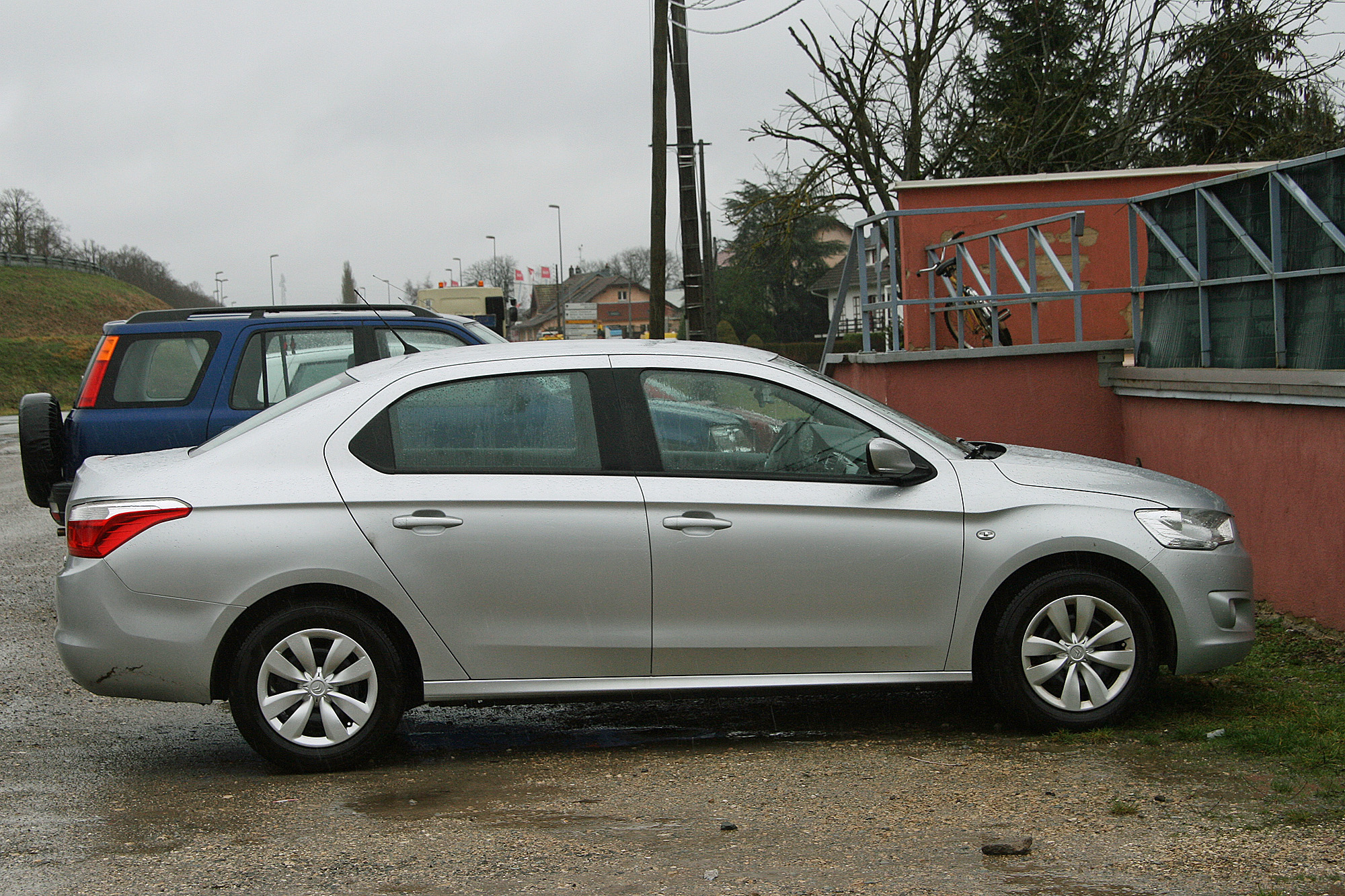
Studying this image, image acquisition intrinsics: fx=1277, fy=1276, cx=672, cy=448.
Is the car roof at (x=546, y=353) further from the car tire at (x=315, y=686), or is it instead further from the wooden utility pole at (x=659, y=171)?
the wooden utility pole at (x=659, y=171)

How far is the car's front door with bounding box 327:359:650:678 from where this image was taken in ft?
16.2

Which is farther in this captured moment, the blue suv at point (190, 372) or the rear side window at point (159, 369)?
the rear side window at point (159, 369)

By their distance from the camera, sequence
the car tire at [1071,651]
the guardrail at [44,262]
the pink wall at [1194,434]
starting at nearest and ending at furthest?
the car tire at [1071,651], the pink wall at [1194,434], the guardrail at [44,262]

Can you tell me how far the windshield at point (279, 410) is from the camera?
5270 millimetres


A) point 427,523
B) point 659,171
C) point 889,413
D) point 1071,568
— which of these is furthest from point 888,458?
point 659,171

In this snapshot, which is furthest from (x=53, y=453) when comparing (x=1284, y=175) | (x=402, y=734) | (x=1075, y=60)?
(x=1075, y=60)

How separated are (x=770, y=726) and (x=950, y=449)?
4.79 ft

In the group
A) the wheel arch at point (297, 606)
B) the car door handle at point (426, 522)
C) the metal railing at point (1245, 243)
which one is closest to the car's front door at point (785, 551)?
the car door handle at point (426, 522)

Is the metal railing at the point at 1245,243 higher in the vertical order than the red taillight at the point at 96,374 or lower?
higher

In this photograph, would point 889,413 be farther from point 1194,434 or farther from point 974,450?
point 1194,434

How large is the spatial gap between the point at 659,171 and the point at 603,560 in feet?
43.0

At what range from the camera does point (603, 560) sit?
4973mm

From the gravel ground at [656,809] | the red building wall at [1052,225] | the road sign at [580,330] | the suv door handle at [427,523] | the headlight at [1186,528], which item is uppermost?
the road sign at [580,330]

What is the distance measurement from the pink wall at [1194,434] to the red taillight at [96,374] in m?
5.88
